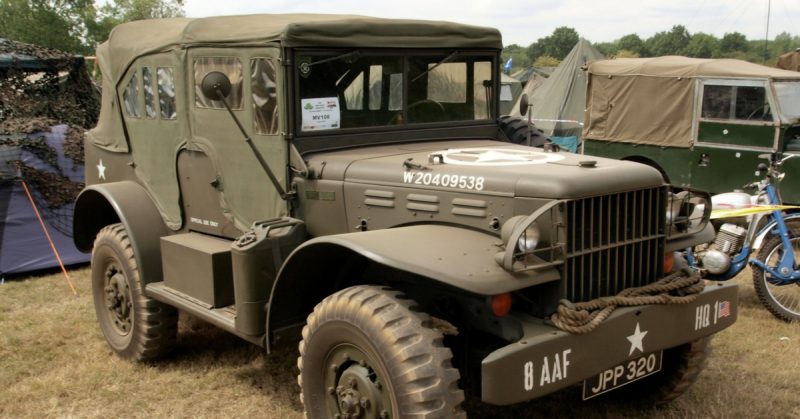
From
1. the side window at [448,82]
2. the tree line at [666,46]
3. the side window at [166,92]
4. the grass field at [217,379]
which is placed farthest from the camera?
the tree line at [666,46]

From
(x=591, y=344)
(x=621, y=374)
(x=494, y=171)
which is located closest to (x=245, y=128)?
(x=494, y=171)

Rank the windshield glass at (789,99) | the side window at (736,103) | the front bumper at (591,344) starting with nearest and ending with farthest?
the front bumper at (591,344) < the windshield glass at (789,99) < the side window at (736,103)

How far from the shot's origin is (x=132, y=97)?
5488 millimetres

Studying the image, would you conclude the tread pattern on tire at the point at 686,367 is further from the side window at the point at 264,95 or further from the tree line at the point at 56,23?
the tree line at the point at 56,23

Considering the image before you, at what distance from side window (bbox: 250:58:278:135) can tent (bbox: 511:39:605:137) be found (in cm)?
1209

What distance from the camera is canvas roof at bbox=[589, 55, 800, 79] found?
392 inches

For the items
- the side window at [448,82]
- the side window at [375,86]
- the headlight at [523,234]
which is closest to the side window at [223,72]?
the side window at [375,86]

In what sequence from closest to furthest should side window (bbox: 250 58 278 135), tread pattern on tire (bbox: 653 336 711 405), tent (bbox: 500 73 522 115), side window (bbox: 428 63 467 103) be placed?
tread pattern on tire (bbox: 653 336 711 405), side window (bbox: 250 58 278 135), side window (bbox: 428 63 467 103), tent (bbox: 500 73 522 115)

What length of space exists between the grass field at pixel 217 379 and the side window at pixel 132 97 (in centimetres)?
178

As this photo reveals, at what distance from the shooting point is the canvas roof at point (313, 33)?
4.23m

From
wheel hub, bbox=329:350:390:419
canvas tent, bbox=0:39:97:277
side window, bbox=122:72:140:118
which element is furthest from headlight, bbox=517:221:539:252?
canvas tent, bbox=0:39:97:277

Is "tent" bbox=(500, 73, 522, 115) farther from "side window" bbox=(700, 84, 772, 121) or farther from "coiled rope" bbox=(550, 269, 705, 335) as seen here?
"coiled rope" bbox=(550, 269, 705, 335)

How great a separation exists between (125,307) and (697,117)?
8.05 meters

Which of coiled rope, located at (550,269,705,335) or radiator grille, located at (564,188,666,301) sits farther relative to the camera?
radiator grille, located at (564,188,666,301)
